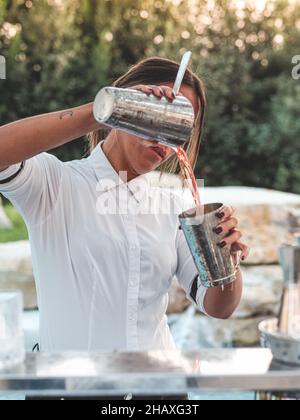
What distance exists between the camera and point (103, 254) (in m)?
1.11

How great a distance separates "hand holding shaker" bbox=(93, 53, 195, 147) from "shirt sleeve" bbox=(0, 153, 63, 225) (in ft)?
0.79

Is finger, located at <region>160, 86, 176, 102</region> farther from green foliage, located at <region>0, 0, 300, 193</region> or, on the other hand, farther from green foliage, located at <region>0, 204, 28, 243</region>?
green foliage, located at <region>0, 204, 28, 243</region>

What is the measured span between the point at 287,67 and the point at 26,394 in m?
5.14

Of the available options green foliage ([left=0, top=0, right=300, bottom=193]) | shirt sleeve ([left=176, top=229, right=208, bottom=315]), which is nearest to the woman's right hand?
shirt sleeve ([left=176, top=229, right=208, bottom=315])

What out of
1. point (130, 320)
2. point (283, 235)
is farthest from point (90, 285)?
point (283, 235)

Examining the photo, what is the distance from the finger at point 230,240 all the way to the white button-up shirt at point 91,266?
10.6 inches

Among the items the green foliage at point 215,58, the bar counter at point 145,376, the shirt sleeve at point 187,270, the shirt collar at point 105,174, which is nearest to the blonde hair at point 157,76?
the shirt collar at point 105,174

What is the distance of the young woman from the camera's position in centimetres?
109

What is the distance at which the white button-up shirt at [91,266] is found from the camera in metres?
1.09

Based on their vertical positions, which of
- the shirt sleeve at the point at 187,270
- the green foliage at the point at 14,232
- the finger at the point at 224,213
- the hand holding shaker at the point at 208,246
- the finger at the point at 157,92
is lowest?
the green foliage at the point at 14,232

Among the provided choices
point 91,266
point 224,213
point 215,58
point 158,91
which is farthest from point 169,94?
point 215,58

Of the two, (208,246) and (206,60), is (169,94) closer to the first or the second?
(208,246)

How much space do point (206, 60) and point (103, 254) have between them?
4.77 meters

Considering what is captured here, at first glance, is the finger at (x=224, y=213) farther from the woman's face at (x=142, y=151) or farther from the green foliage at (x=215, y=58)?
the green foliage at (x=215, y=58)
